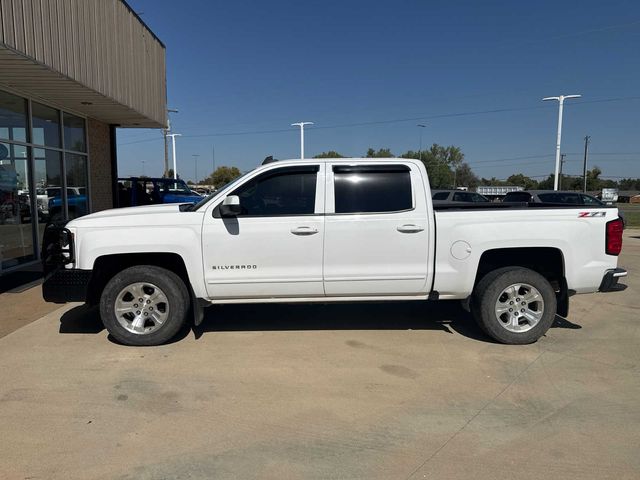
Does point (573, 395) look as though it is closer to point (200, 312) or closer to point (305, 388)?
point (305, 388)

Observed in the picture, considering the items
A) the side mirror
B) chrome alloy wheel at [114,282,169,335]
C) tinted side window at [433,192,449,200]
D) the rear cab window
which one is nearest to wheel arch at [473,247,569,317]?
the rear cab window

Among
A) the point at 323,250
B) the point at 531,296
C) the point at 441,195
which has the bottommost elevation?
the point at 531,296

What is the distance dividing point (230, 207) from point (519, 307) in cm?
314

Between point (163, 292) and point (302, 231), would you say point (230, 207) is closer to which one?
point (302, 231)

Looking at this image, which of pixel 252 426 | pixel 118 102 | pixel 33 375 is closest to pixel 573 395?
pixel 252 426

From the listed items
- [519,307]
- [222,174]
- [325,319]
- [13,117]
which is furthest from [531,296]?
[222,174]

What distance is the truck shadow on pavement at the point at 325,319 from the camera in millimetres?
5723

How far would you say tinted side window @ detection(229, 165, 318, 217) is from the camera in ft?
16.6

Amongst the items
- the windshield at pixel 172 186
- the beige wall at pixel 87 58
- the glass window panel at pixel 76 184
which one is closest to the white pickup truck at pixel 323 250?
the beige wall at pixel 87 58

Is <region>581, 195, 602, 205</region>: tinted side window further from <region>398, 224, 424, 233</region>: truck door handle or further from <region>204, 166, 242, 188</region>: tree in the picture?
<region>204, 166, 242, 188</region>: tree

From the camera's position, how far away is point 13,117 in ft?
29.8

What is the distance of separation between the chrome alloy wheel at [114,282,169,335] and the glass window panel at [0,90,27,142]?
5610mm

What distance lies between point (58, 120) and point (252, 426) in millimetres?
9821

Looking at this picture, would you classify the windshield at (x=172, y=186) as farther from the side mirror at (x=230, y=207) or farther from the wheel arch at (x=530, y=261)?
the wheel arch at (x=530, y=261)
